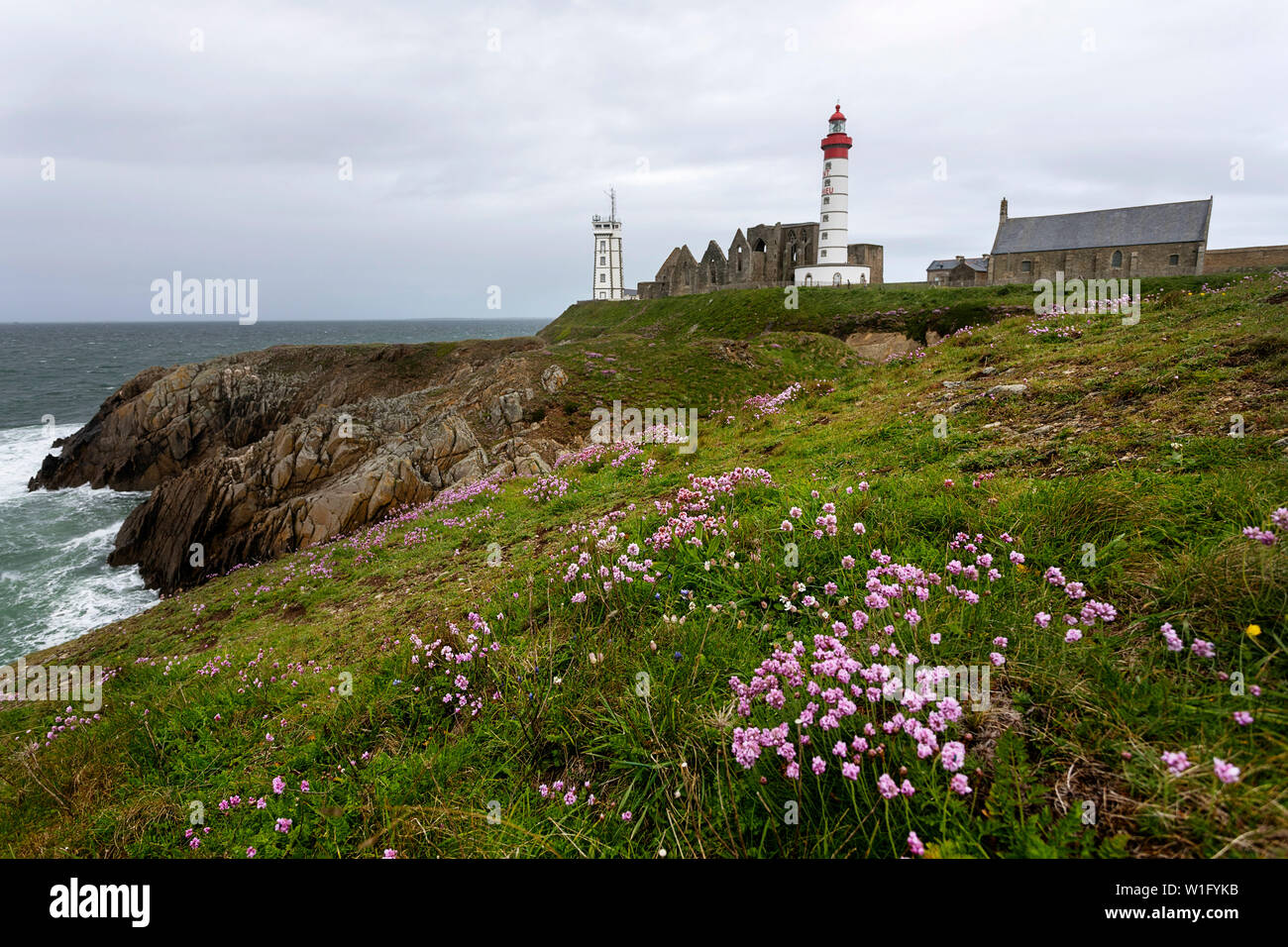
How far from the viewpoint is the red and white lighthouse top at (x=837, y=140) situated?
212ft

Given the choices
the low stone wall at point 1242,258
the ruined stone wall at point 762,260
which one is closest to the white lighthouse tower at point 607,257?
the ruined stone wall at point 762,260

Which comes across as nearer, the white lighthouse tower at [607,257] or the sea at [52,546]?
the sea at [52,546]

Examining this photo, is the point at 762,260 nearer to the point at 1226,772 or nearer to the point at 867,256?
the point at 867,256

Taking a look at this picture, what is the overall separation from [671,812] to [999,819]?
1.71 meters

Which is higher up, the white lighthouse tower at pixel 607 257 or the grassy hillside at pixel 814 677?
the white lighthouse tower at pixel 607 257

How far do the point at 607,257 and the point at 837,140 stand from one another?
56181 mm

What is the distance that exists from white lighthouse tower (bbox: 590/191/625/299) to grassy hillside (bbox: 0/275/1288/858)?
109m

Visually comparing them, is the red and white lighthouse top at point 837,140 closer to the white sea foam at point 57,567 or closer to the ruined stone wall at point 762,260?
the ruined stone wall at point 762,260

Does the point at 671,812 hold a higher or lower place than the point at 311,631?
higher

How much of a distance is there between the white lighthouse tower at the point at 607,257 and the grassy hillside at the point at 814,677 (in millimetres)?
108615

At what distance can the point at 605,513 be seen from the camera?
10.1 metres

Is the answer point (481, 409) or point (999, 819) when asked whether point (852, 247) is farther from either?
point (999, 819)

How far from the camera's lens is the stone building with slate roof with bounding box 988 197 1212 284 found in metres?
54.5

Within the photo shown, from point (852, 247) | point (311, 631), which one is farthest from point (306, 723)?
point (852, 247)
